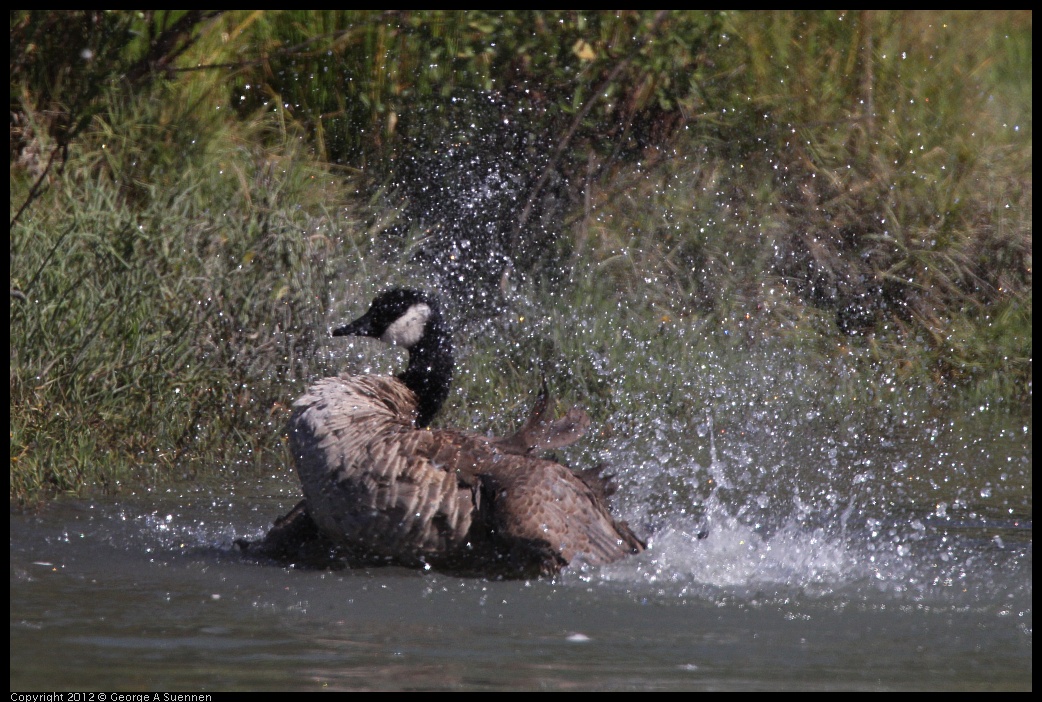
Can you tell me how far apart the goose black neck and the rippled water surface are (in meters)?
0.81

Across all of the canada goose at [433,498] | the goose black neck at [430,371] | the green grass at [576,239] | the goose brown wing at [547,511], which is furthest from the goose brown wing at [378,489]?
the green grass at [576,239]

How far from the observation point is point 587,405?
721 cm

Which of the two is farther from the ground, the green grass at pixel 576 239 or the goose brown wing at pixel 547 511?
the green grass at pixel 576 239

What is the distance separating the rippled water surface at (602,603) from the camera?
3455 millimetres

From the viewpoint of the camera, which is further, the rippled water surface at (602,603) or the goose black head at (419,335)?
the goose black head at (419,335)

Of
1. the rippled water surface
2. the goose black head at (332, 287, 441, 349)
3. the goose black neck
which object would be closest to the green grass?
the rippled water surface

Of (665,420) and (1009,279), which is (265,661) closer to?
(665,420)

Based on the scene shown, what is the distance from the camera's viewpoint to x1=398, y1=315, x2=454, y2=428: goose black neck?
5.26 meters

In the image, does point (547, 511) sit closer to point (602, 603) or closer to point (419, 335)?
point (602, 603)

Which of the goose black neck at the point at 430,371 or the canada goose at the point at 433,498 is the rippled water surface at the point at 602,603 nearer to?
the canada goose at the point at 433,498

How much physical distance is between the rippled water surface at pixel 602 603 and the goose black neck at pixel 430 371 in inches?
32.0

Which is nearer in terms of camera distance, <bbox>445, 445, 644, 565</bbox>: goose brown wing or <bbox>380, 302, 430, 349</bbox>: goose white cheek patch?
<bbox>445, 445, 644, 565</bbox>: goose brown wing

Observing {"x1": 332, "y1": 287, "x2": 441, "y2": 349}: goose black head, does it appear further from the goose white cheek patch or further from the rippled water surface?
the rippled water surface

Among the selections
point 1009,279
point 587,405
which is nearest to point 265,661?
point 587,405
